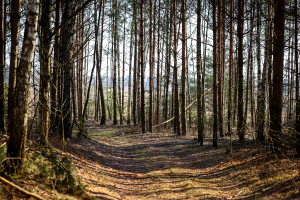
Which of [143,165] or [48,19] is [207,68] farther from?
[48,19]

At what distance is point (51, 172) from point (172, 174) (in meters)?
3.69

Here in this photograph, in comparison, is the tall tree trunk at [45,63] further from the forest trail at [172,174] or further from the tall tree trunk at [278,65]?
the tall tree trunk at [278,65]

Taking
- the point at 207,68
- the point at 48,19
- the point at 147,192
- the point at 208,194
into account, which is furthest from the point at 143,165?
the point at 207,68

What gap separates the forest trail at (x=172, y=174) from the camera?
17.5ft

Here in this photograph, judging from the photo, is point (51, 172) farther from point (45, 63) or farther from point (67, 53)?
point (67, 53)

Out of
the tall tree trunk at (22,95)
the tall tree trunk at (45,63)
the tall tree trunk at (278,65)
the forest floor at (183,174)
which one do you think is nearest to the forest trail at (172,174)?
the forest floor at (183,174)

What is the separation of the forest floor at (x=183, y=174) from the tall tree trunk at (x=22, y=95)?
0.53 m

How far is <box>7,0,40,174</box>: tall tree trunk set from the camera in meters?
3.66

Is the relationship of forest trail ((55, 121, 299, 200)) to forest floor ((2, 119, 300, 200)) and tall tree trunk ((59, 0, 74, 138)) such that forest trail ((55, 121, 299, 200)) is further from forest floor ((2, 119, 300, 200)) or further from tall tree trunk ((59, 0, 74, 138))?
tall tree trunk ((59, 0, 74, 138))

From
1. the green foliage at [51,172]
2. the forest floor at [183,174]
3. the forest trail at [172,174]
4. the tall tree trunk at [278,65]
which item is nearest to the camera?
the green foliage at [51,172]

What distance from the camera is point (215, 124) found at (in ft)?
32.0

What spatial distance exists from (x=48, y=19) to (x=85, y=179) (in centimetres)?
396

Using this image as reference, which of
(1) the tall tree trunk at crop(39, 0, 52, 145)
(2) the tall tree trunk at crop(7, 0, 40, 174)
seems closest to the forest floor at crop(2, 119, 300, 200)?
(2) the tall tree trunk at crop(7, 0, 40, 174)

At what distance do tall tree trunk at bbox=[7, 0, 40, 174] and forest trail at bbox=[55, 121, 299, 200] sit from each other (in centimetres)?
173
